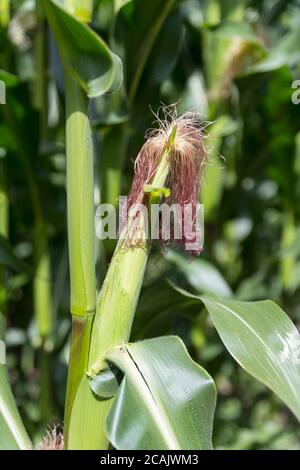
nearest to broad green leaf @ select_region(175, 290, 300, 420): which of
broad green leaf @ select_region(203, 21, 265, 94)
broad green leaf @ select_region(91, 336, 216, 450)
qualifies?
broad green leaf @ select_region(91, 336, 216, 450)

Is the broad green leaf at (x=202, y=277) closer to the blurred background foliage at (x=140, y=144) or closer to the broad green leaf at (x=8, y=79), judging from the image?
the blurred background foliage at (x=140, y=144)

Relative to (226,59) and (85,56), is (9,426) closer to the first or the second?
(85,56)

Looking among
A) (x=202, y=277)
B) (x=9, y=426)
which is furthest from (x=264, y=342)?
(x=202, y=277)

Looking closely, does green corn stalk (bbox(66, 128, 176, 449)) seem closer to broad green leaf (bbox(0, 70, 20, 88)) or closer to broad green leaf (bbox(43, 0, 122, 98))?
broad green leaf (bbox(43, 0, 122, 98))

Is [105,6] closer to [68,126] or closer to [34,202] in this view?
[34,202]

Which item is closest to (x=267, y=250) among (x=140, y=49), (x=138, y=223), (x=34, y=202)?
(x=34, y=202)

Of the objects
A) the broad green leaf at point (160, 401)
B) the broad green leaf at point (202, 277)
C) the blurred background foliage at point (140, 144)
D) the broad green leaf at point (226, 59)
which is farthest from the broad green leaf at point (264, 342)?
the broad green leaf at point (226, 59)
